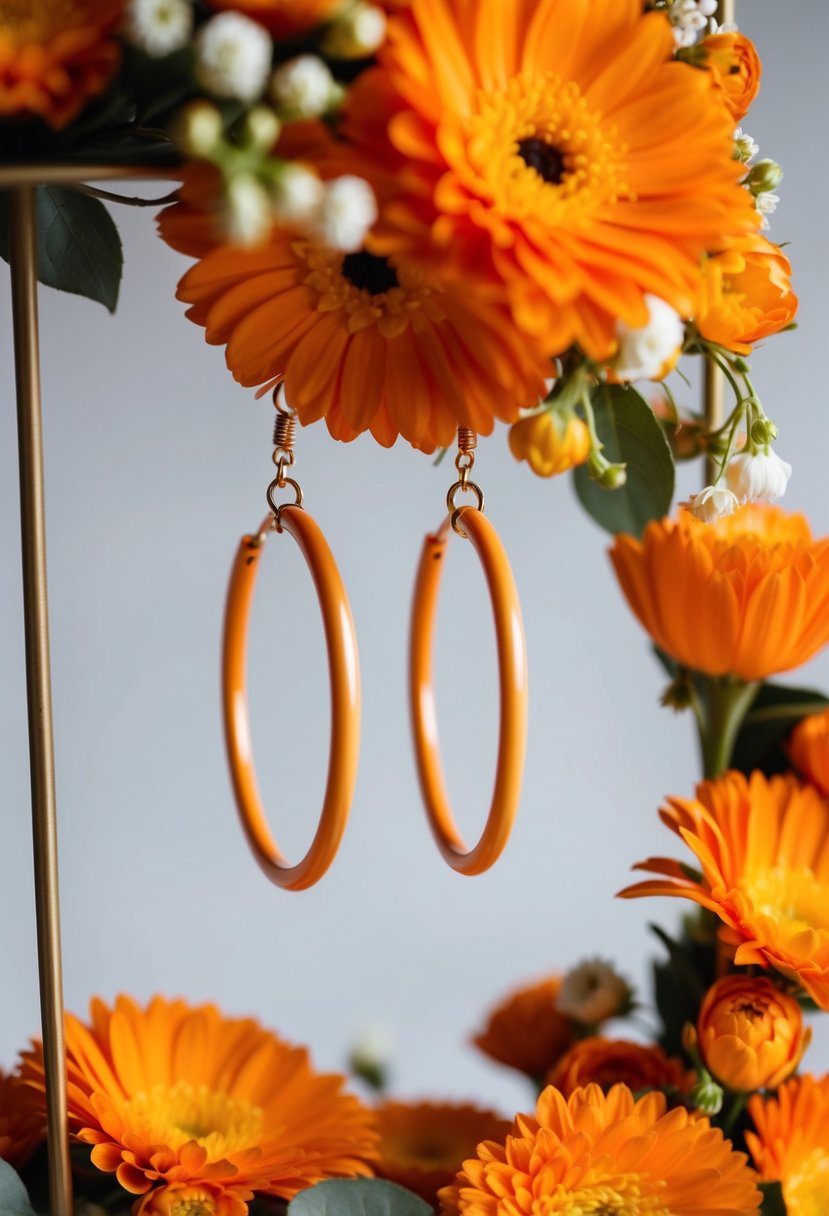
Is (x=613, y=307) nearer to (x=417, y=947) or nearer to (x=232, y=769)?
(x=232, y=769)

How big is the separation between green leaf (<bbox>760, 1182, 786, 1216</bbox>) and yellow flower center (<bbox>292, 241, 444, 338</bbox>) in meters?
0.38

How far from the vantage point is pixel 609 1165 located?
48 centimetres

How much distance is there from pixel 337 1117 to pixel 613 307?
1.30ft

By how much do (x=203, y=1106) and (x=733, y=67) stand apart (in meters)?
0.49

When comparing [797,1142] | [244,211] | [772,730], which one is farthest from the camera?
[772,730]

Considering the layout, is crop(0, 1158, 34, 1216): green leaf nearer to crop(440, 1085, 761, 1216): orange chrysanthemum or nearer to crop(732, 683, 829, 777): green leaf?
crop(440, 1085, 761, 1216): orange chrysanthemum

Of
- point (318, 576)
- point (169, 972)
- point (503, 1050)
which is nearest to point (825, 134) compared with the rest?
point (318, 576)

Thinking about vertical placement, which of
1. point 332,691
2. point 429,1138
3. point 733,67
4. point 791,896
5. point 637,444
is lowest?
point 429,1138

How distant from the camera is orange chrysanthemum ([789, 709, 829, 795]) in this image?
0.58 metres

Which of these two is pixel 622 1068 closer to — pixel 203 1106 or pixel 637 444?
pixel 203 1106

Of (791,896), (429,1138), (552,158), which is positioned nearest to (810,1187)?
(791,896)

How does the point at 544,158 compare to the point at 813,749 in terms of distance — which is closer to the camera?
the point at 544,158

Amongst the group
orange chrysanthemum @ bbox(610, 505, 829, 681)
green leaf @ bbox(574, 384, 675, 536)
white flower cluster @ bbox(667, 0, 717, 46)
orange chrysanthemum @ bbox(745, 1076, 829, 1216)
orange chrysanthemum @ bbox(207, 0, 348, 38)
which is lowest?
orange chrysanthemum @ bbox(745, 1076, 829, 1216)

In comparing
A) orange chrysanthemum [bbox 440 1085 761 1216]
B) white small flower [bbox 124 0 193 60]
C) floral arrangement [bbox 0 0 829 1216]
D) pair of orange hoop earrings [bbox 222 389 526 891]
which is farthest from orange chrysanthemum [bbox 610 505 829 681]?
white small flower [bbox 124 0 193 60]
